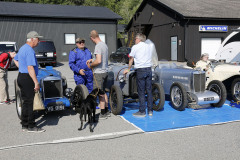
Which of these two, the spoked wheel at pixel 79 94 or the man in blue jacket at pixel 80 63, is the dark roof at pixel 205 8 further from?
→ the spoked wheel at pixel 79 94

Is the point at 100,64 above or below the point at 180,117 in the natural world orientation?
above

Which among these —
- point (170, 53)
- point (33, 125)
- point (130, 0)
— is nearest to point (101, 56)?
point (33, 125)

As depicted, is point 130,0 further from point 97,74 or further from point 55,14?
point 97,74

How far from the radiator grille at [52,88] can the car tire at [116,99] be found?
137 cm

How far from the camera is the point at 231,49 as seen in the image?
9305mm

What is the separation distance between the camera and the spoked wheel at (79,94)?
6.30m

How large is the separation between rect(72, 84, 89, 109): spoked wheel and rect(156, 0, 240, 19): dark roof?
1760 cm

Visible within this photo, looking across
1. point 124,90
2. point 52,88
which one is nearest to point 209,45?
point 124,90

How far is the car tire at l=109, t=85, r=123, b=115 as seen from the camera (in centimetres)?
650

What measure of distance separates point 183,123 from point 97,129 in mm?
1923

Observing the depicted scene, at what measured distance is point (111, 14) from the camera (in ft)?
97.3

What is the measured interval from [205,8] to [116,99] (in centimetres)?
2101

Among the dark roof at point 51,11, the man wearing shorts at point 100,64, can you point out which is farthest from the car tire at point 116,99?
the dark roof at point 51,11

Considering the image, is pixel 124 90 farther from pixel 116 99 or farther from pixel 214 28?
pixel 214 28
